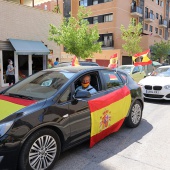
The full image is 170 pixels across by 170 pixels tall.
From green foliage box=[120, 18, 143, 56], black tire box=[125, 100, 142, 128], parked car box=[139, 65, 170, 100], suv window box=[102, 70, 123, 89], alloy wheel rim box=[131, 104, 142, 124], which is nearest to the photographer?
suv window box=[102, 70, 123, 89]

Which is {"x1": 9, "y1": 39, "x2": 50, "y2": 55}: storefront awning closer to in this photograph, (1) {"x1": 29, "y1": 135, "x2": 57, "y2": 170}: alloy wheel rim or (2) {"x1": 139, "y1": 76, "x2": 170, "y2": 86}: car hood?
(2) {"x1": 139, "y1": 76, "x2": 170, "y2": 86}: car hood

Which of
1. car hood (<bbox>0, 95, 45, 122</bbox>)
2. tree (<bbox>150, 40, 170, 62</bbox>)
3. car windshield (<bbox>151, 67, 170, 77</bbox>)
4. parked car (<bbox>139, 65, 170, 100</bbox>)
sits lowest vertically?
parked car (<bbox>139, 65, 170, 100</bbox>)

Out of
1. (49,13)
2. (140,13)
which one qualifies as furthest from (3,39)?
(140,13)

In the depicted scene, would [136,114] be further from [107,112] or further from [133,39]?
[133,39]

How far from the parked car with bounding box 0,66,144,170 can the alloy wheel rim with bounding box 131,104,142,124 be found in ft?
1.28

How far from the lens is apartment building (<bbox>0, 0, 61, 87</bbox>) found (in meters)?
12.2

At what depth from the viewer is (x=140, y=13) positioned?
1350 inches

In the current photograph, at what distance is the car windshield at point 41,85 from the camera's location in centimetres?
353

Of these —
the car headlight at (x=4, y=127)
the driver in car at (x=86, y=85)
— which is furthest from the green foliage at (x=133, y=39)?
the car headlight at (x=4, y=127)

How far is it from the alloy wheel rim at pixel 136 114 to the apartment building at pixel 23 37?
28.3 ft

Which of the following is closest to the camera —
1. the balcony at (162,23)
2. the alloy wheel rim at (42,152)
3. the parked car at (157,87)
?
the alloy wheel rim at (42,152)

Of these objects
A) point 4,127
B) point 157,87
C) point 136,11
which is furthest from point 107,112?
point 136,11

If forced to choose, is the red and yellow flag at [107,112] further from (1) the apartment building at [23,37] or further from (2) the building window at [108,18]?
(2) the building window at [108,18]

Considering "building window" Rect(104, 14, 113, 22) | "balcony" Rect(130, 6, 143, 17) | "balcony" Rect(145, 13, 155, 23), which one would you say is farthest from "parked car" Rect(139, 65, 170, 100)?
"balcony" Rect(145, 13, 155, 23)
